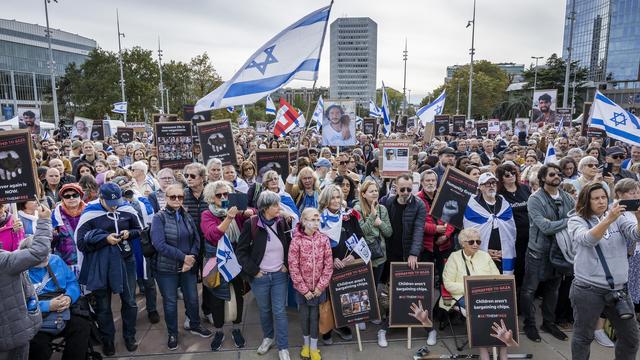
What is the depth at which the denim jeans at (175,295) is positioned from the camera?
4.93m

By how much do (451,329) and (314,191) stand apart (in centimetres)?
265

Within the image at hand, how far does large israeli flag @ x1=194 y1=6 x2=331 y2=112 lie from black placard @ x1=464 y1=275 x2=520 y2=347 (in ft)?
11.0

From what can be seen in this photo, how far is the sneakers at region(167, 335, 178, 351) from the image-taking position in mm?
4957

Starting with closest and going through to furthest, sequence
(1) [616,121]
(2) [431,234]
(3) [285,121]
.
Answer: (2) [431,234]
(1) [616,121]
(3) [285,121]

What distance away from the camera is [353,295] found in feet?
16.1

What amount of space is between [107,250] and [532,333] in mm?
5159

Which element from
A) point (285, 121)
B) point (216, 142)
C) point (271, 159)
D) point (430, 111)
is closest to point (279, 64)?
point (271, 159)

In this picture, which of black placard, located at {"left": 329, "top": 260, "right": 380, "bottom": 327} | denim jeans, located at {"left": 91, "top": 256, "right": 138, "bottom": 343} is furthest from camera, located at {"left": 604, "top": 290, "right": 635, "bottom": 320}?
denim jeans, located at {"left": 91, "top": 256, "right": 138, "bottom": 343}

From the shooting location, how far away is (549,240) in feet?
16.5

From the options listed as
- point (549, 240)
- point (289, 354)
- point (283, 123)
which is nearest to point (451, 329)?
point (549, 240)

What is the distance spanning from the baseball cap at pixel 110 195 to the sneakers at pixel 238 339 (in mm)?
2099

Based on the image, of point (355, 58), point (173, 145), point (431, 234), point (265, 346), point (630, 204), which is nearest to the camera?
point (630, 204)

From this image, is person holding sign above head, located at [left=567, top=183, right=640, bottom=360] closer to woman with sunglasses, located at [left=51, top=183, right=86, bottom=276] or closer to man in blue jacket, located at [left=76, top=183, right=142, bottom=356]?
man in blue jacket, located at [left=76, top=183, right=142, bottom=356]

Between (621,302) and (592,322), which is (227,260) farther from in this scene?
(621,302)
